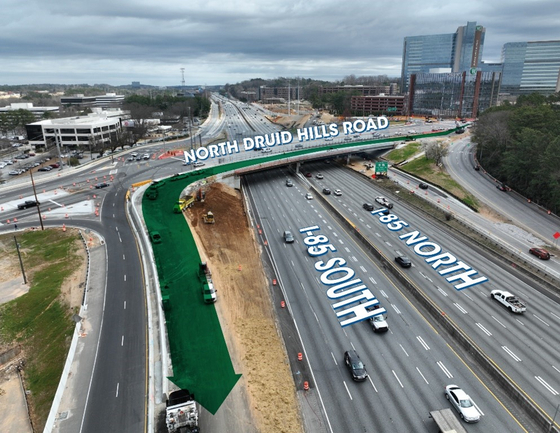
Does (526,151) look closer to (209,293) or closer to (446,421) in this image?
(446,421)

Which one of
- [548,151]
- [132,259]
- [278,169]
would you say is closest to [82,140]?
[278,169]

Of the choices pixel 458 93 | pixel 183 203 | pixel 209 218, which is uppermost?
pixel 458 93

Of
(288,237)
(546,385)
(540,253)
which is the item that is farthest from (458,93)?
(546,385)

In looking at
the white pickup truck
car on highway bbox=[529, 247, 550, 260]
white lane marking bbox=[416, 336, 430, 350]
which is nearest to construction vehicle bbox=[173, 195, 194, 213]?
white lane marking bbox=[416, 336, 430, 350]

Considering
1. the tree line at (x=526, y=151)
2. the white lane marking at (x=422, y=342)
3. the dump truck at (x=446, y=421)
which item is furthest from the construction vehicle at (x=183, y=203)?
the tree line at (x=526, y=151)

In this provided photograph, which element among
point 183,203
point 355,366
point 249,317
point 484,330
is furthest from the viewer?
point 183,203

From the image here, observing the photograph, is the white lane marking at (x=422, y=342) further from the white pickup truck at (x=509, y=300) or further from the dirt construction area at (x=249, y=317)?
the dirt construction area at (x=249, y=317)

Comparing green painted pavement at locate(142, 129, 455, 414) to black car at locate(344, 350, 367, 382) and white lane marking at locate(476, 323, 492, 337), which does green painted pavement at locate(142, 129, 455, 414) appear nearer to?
black car at locate(344, 350, 367, 382)
